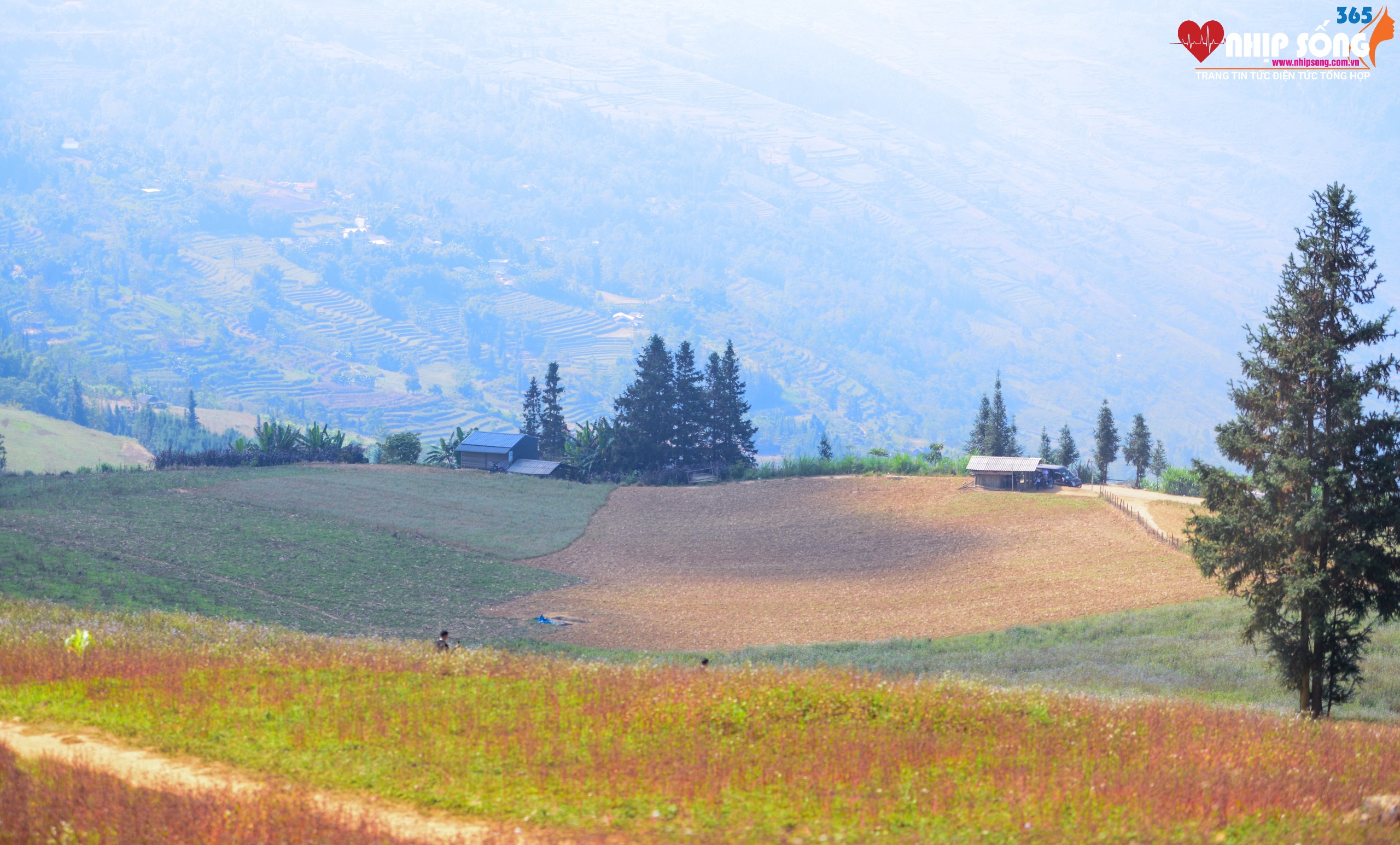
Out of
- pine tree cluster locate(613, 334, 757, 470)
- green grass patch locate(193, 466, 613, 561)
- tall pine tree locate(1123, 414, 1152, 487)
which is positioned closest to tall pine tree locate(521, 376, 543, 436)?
pine tree cluster locate(613, 334, 757, 470)

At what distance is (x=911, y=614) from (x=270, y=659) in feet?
93.4

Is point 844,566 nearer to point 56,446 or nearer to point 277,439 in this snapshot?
point 277,439

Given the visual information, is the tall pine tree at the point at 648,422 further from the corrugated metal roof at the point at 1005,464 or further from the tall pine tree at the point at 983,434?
the corrugated metal roof at the point at 1005,464

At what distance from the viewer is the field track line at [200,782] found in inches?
459

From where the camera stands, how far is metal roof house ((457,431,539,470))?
8338 centimetres

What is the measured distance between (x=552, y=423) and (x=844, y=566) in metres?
48.2

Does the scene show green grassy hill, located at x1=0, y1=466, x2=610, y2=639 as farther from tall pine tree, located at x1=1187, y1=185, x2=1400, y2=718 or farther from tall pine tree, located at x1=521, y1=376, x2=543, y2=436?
tall pine tree, located at x1=1187, y1=185, x2=1400, y2=718

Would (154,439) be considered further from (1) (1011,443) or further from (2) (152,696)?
(2) (152,696)

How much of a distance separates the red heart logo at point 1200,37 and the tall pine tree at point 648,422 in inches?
1764

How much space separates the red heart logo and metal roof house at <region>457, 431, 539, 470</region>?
5708 centimetres

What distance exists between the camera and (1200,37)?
251ft

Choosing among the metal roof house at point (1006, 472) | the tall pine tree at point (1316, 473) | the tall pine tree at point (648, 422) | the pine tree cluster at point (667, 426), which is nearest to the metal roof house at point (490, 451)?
the pine tree cluster at point (667, 426)

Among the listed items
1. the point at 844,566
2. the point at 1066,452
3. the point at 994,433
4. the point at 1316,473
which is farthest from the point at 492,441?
the point at 1316,473

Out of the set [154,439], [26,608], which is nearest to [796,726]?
[26,608]
